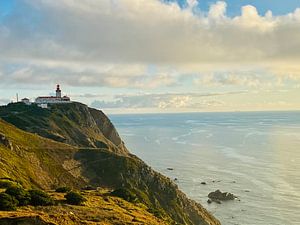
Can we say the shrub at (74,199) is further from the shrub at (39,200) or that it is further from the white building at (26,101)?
the white building at (26,101)

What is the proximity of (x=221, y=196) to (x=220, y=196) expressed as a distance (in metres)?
0.35

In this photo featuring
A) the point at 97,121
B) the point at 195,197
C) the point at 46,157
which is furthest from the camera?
the point at 97,121

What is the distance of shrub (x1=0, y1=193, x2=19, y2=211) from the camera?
3884 centimetres

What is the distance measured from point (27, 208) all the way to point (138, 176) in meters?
67.2

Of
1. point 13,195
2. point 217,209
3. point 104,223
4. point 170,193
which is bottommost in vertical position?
point 217,209

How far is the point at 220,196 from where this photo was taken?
139750 mm

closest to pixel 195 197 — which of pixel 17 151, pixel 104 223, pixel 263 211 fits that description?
pixel 263 211

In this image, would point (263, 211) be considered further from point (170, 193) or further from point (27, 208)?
point (27, 208)

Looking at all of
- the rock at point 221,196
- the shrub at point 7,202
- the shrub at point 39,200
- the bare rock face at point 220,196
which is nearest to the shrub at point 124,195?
the shrub at point 39,200

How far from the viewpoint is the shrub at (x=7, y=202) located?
127ft

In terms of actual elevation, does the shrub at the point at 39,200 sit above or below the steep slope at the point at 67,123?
below

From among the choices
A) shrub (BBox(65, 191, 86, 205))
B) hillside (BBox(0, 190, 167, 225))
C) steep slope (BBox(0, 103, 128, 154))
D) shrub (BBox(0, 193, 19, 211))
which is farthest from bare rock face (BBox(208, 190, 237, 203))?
shrub (BBox(0, 193, 19, 211))

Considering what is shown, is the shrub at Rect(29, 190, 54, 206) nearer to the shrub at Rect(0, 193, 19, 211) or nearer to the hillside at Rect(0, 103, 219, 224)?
the shrub at Rect(0, 193, 19, 211)

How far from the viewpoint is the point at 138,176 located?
10725 centimetres
